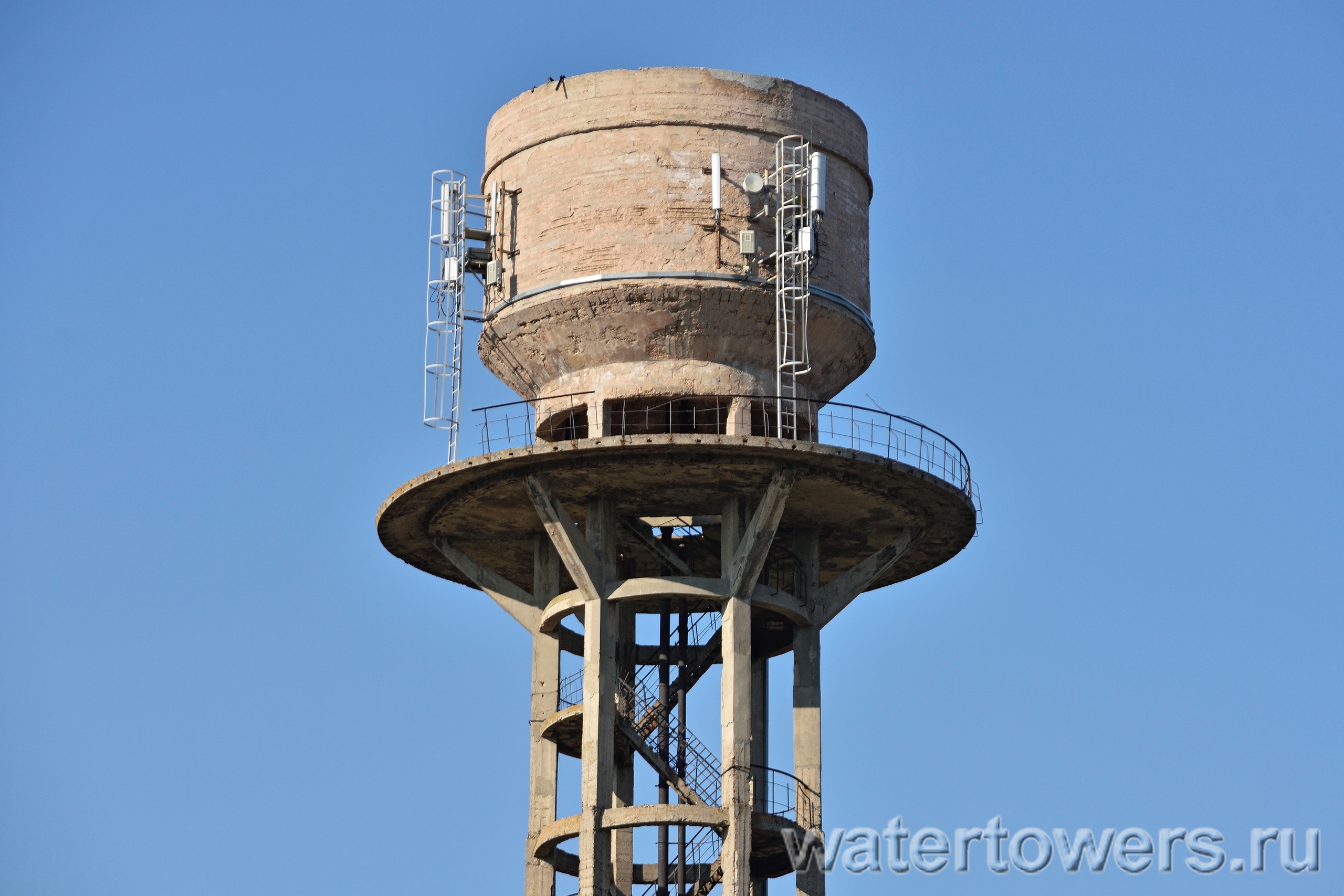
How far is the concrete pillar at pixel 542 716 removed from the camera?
38.9m

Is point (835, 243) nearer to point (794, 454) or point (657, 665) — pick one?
point (794, 454)

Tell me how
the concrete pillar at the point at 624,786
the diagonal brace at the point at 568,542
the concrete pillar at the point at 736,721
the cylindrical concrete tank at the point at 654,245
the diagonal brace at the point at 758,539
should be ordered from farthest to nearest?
the concrete pillar at the point at 624,786
the cylindrical concrete tank at the point at 654,245
the diagonal brace at the point at 568,542
the diagonal brace at the point at 758,539
the concrete pillar at the point at 736,721

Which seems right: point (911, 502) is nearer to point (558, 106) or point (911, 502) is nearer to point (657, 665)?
point (657, 665)

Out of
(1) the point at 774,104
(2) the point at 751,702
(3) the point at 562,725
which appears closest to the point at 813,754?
(2) the point at 751,702

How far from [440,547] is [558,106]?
23.9ft

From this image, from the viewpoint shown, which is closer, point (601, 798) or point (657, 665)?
point (601, 798)

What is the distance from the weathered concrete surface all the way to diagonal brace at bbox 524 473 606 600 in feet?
6.49

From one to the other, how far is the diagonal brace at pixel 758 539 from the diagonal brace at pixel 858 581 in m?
1.96

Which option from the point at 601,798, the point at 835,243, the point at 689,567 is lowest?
the point at 601,798

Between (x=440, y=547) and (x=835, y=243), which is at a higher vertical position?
(x=835, y=243)

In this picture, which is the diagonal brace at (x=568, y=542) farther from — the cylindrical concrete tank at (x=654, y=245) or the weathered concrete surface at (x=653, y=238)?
the weathered concrete surface at (x=653, y=238)

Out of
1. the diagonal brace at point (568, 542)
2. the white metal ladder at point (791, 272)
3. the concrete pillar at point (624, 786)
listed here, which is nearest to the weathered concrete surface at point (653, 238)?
the white metal ladder at point (791, 272)

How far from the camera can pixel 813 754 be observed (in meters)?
39.3

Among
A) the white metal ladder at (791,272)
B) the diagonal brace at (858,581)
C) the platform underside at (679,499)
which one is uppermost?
the white metal ladder at (791,272)
